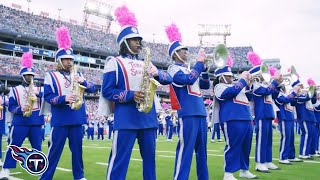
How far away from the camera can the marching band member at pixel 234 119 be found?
6.24 metres

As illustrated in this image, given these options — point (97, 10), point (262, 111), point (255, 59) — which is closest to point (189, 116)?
point (262, 111)

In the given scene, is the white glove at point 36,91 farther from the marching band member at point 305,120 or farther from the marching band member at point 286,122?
the marching band member at point 305,120

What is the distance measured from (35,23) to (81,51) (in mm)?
7390

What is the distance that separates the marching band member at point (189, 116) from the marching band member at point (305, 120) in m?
5.60

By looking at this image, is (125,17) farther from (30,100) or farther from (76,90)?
(30,100)

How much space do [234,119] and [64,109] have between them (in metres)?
2.94

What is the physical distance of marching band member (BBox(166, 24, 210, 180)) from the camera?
5.07m

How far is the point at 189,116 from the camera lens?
5.14 m

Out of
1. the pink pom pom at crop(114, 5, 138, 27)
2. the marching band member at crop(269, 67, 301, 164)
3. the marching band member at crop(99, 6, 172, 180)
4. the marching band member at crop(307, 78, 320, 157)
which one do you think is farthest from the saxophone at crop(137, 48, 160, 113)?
the marching band member at crop(307, 78, 320, 157)

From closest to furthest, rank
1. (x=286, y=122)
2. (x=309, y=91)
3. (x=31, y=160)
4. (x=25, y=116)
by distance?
1. (x=31, y=160)
2. (x=25, y=116)
3. (x=286, y=122)
4. (x=309, y=91)

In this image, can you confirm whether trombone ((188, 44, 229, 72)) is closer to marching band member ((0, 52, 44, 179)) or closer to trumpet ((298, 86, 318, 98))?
marching band member ((0, 52, 44, 179))

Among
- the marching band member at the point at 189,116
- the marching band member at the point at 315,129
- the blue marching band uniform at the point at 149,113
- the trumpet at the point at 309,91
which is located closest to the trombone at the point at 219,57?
the blue marching band uniform at the point at 149,113

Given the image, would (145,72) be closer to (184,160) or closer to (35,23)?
(184,160)

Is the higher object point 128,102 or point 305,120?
point 128,102
